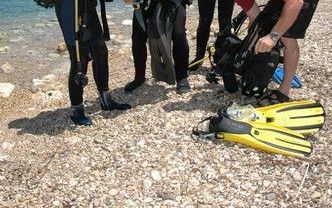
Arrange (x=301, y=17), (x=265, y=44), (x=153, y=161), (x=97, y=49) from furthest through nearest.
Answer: (x=97, y=49) < (x=301, y=17) < (x=265, y=44) < (x=153, y=161)

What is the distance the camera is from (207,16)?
23.3 feet

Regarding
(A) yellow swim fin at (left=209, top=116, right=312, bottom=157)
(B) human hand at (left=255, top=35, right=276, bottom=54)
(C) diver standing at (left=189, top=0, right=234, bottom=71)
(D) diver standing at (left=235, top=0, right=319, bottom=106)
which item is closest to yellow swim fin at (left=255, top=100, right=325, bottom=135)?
(A) yellow swim fin at (left=209, top=116, right=312, bottom=157)

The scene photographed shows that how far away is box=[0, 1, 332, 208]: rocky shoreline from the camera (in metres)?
4.63

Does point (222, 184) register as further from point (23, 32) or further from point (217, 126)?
point (23, 32)

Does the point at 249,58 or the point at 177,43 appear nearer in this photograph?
the point at 249,58

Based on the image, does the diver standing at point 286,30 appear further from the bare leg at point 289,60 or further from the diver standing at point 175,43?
the diver standing at point 175,43

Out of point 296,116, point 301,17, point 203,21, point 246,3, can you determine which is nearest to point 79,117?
point 203,21

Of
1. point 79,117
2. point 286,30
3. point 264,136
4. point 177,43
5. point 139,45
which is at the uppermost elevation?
point 286,30

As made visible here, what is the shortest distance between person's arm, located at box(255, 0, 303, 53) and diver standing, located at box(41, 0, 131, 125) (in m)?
1.97

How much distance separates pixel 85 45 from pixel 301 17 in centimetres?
261

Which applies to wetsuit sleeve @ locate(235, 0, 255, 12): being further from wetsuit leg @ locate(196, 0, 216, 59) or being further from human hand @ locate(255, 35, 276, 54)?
wetsuit leg @ locate(196, 0, 216, 59)

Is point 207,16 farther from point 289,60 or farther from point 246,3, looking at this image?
point 289,60

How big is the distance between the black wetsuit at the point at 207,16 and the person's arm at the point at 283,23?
1.68m

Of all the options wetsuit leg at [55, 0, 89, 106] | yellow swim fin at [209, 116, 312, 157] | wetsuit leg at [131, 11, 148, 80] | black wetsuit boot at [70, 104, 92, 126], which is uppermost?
wetsuit leg at [55, 0, 89, 106]
